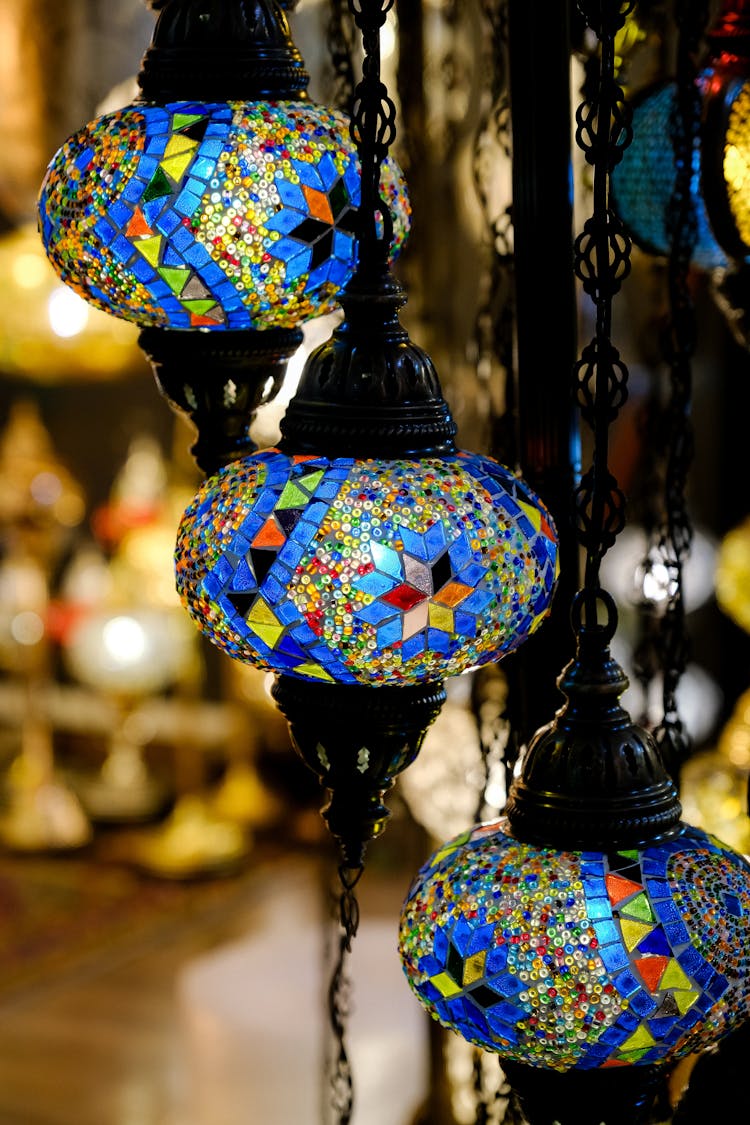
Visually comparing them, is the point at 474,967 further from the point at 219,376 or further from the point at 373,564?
the point at 219,376

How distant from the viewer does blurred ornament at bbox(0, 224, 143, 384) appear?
9.20 feet

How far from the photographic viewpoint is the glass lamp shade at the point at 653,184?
88cm

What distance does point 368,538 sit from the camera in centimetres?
64

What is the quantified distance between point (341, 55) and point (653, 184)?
0.20 m

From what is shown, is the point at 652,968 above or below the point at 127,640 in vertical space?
above

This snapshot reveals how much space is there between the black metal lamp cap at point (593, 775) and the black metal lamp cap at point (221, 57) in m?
0.29

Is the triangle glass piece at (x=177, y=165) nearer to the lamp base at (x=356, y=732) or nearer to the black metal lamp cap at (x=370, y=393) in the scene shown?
the black metal lamp cap at (x=370, y=393)

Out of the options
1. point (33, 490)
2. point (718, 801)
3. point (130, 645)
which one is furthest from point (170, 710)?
point (718, 801)

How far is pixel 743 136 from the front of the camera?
80cm

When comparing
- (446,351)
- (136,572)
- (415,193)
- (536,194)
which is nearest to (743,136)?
(536,194)

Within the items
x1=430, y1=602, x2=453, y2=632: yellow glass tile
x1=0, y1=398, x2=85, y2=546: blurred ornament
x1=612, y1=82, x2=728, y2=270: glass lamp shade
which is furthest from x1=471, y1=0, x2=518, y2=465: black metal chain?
x1=0, y1=398, x2=85, y2=546: blurred ornament

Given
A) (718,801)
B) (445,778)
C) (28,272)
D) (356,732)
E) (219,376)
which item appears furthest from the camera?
(28,272)

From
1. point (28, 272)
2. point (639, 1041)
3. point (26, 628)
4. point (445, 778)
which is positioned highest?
point (639, 1041)

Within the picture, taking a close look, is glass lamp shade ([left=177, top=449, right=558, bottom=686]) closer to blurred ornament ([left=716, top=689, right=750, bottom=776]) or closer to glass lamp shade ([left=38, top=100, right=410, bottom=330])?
glass lamp shade ([left=38, top=100, right=410, bottom=330])
